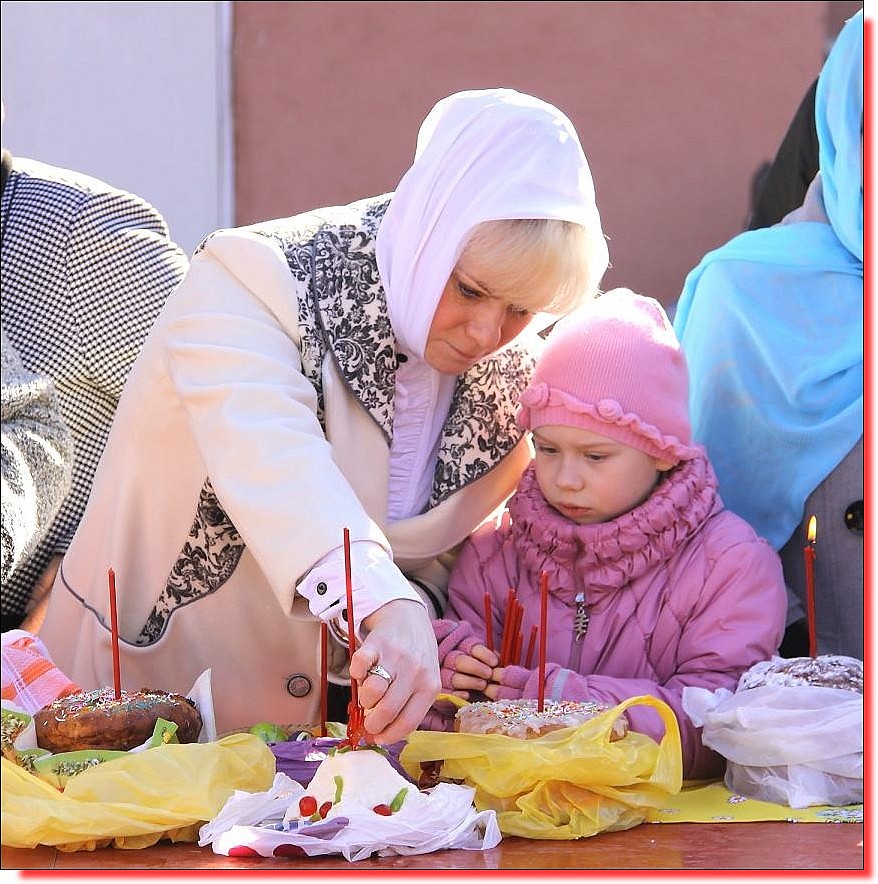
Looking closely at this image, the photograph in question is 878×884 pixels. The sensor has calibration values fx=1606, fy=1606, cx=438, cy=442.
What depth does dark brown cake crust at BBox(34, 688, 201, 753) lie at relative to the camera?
2131 mm

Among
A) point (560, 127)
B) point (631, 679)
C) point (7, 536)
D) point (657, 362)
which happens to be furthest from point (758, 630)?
point (7, 536)

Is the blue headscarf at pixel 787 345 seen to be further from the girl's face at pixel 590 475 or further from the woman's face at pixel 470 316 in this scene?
the woman's face at pixel 470 316

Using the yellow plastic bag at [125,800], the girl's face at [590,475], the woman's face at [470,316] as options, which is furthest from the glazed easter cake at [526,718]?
the woman's face at [470,316]

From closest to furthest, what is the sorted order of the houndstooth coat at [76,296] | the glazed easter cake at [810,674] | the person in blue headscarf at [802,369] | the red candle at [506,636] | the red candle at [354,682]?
the red candle at [354,682] → the glazed easter cake at [810,674] → the red candle at [506,636] → the person in blue headscarf at [802,369] → the houndstooth coat at [76,296]

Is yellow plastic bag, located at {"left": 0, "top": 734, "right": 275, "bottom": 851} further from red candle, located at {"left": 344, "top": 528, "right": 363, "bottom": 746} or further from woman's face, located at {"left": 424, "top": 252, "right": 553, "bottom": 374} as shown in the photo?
woman's face, located at {"left": 424, "top": 252, "right": 553, "bottom": 374}

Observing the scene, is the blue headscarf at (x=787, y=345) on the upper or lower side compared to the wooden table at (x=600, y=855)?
upper

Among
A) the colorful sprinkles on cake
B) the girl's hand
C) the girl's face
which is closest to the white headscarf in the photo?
the girl's face

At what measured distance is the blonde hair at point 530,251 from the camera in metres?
2.54

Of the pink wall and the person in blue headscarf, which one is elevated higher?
the pink wall

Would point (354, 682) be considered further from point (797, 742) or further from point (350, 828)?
point (797, 742)

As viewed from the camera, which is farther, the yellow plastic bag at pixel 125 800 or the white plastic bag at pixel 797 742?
the white plastic bag at pixel 797 742

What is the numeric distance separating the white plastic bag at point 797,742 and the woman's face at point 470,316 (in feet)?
2.35

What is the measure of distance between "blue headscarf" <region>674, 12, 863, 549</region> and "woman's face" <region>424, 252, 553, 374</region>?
0.57 metres

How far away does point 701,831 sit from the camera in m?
2.15
